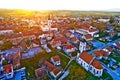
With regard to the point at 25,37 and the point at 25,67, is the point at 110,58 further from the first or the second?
the point at 25,37

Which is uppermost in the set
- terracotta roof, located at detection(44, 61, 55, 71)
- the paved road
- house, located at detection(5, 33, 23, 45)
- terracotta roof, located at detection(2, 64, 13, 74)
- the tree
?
house, located at detection(5, 33, 23, 45)

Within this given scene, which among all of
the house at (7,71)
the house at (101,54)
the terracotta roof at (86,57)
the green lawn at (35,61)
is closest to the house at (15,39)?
the green lawn at (35,61)

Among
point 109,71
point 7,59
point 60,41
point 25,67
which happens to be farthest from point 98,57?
point 7,59

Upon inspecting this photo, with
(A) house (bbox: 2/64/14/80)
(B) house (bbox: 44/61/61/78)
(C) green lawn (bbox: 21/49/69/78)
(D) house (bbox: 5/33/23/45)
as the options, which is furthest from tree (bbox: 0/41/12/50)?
(B) house (bbox: 44/61/61/78)

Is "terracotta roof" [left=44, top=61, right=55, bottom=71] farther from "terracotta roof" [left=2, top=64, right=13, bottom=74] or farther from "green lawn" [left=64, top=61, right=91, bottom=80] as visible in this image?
"terracotta roof" [left=2, top=64, right=13, bottom=74]

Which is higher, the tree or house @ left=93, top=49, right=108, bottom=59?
the tree

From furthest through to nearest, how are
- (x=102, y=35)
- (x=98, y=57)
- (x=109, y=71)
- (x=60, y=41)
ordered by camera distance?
(x=102, y=35)
(x=60, y=41)
(x=98, y=57)
(x=109, y=71)
